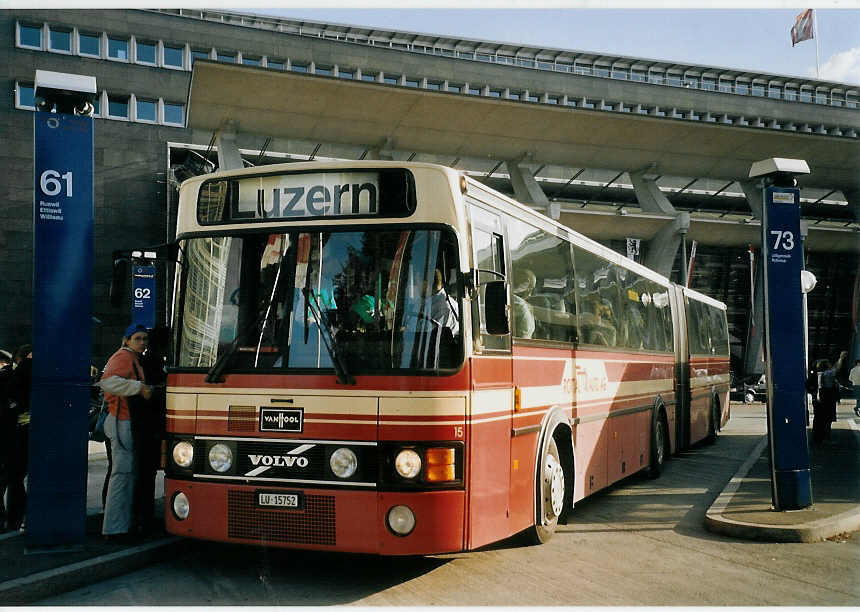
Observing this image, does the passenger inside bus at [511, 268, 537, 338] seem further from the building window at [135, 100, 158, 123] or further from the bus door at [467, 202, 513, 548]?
the building window at [135, 100, 158, 123]

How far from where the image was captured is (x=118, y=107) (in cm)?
4059

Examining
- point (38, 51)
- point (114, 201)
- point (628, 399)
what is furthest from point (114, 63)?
point (628, 399)

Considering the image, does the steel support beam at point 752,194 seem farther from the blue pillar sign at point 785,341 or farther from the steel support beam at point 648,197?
the blue pillar sign at point 785,341

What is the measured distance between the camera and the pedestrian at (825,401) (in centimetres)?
1834

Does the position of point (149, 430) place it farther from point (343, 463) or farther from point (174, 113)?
point (174, 113)

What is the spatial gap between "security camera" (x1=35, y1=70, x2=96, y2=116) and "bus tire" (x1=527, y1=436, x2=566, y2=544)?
492cm

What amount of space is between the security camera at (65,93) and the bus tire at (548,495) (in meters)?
4.92

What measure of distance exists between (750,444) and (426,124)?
64.9 ft

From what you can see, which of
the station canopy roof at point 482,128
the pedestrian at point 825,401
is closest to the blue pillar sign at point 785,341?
the pedestrian at point 825,401

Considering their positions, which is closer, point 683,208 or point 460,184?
point 460,184

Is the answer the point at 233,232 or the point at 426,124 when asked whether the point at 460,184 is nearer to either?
the point at 233,232

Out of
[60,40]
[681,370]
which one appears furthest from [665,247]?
[60,40]

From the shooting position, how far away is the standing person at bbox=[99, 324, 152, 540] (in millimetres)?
7545

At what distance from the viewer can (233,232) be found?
6633 millimetres
